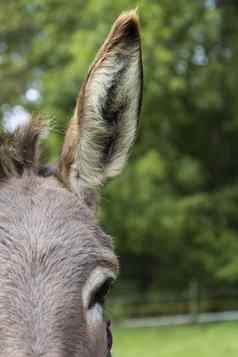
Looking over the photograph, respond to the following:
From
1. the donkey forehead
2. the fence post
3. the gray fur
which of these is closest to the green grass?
the fence post

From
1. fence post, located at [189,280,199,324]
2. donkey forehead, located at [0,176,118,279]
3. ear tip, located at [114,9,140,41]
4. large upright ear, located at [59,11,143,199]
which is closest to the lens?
donkey forehead, located at [0,176,118,279]

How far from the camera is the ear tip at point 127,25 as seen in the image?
3.78m

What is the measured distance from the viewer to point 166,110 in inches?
1118

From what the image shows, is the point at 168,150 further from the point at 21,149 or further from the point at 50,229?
the point at 50,229

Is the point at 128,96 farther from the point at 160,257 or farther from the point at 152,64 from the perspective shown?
the point at 160,257

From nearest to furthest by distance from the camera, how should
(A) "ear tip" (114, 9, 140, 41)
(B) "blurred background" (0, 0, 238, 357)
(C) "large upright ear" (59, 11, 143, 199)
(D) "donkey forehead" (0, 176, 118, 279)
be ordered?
(D) "donkey forehead" (0, 176, 118, 279), (A) "ear tip" (114, 9, 140, 41), (C) "large upright ear" (59, 11, 143, 199), (B) "blurred background" (0, 0, 238, 357)

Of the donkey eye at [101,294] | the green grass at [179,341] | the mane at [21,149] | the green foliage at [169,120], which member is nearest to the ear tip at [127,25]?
the mane at [21,149]

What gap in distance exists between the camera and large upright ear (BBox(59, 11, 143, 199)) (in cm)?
390

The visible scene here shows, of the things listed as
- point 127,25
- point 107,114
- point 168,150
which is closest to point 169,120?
point 168,150

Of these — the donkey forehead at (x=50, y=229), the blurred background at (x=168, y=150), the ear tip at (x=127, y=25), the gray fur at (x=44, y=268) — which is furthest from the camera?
the blurred background at (x=168, y=150)

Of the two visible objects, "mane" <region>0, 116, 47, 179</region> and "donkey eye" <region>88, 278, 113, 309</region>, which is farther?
"mane" <region>0, 116, 47, 179</region>

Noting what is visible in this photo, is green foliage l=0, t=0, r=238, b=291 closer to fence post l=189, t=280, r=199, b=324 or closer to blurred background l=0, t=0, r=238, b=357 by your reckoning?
blurred background l=0, t=0, r=238, b=357

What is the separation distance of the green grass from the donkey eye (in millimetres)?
13458

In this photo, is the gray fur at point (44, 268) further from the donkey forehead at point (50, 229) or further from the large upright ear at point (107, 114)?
the large upright ear at point (107, 114)
